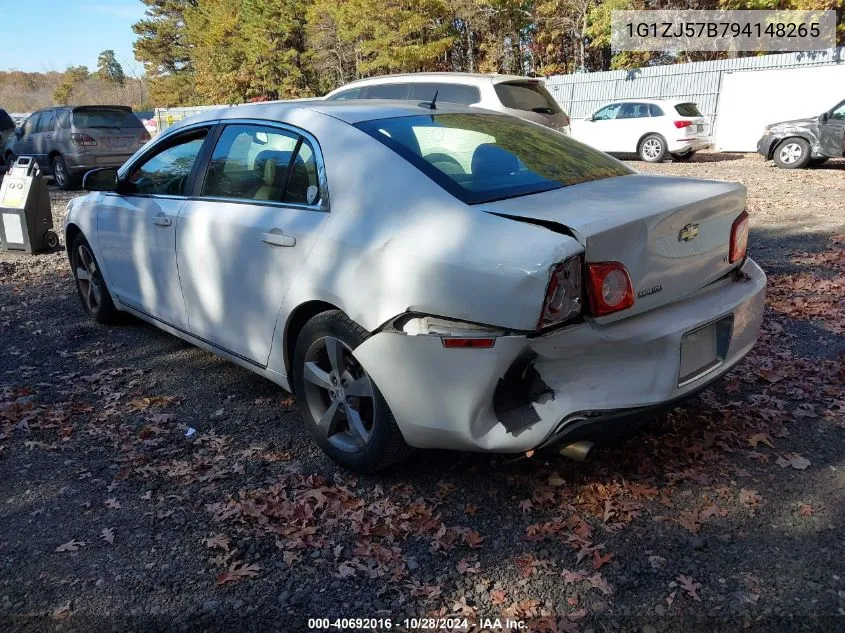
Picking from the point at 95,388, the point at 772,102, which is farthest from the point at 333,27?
the point at 95,388

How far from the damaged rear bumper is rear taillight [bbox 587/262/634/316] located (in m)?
0.07

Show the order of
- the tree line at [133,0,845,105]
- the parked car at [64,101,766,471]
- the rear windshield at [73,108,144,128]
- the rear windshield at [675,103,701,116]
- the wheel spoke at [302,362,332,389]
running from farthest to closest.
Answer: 1. the tree line at [133,0,845,105]
2. the rear windshield at [675,103,701,116]
3. the rear windshield at [73,108,144,128]
4. the wheel spoke at [302,362,332,389]
5. the parked car at [64,101,766,471]

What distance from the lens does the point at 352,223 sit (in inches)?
113

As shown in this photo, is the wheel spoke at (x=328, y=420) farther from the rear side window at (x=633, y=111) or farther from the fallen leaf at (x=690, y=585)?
the rear side window at (x=633, y=111)

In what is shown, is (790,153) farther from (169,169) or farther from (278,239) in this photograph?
(278,239)

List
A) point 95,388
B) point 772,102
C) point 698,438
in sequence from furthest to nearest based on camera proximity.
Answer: point 772,102
point 95,388
point 698,438

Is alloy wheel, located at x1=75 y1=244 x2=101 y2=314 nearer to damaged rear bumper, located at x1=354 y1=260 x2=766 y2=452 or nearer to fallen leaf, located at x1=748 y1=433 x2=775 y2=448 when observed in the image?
damaged rear bumper, located at x1=354 y1=260 x2=766 y2=452

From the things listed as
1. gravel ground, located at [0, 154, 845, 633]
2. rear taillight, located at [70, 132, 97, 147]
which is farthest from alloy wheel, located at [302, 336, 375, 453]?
rear taillight, located at [70, 132, 97, 147]

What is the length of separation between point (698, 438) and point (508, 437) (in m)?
1.35

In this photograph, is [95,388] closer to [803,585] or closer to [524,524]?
[524,524]

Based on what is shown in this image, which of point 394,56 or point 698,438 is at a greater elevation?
point 394,56

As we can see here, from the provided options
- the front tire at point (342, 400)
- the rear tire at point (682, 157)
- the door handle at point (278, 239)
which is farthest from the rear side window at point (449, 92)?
the rear tire at point (682, 157)

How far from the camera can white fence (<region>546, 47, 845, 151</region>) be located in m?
19.8

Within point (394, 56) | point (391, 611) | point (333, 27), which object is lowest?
point (391, 611)
